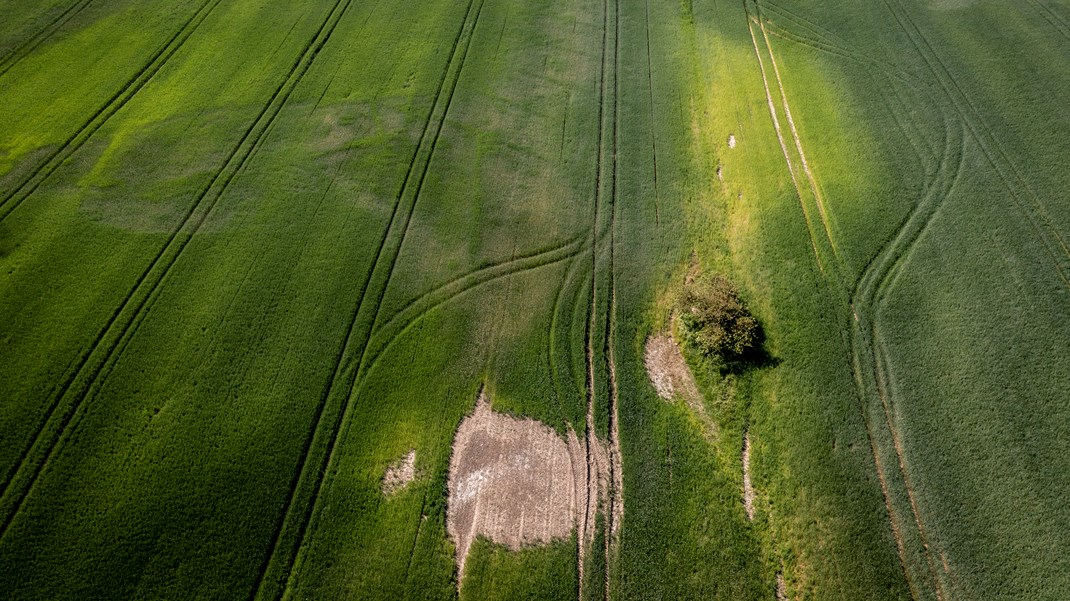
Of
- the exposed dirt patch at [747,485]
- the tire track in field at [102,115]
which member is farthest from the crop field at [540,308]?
the tire track in field at [102,115]

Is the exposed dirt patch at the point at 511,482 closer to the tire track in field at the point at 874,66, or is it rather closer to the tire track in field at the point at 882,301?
the tire track in field at the point at 882,301

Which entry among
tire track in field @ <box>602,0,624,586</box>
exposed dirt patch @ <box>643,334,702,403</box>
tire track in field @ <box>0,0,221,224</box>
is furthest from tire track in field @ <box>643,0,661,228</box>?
tire track in field @ <box>0,0,221,224</box>

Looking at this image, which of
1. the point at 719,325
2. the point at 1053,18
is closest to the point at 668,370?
the point at 719,325

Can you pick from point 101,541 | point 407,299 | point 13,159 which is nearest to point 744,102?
point 407,299

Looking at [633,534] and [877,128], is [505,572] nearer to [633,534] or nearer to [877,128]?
[633,534]

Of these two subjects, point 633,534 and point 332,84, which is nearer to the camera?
point 633,534
